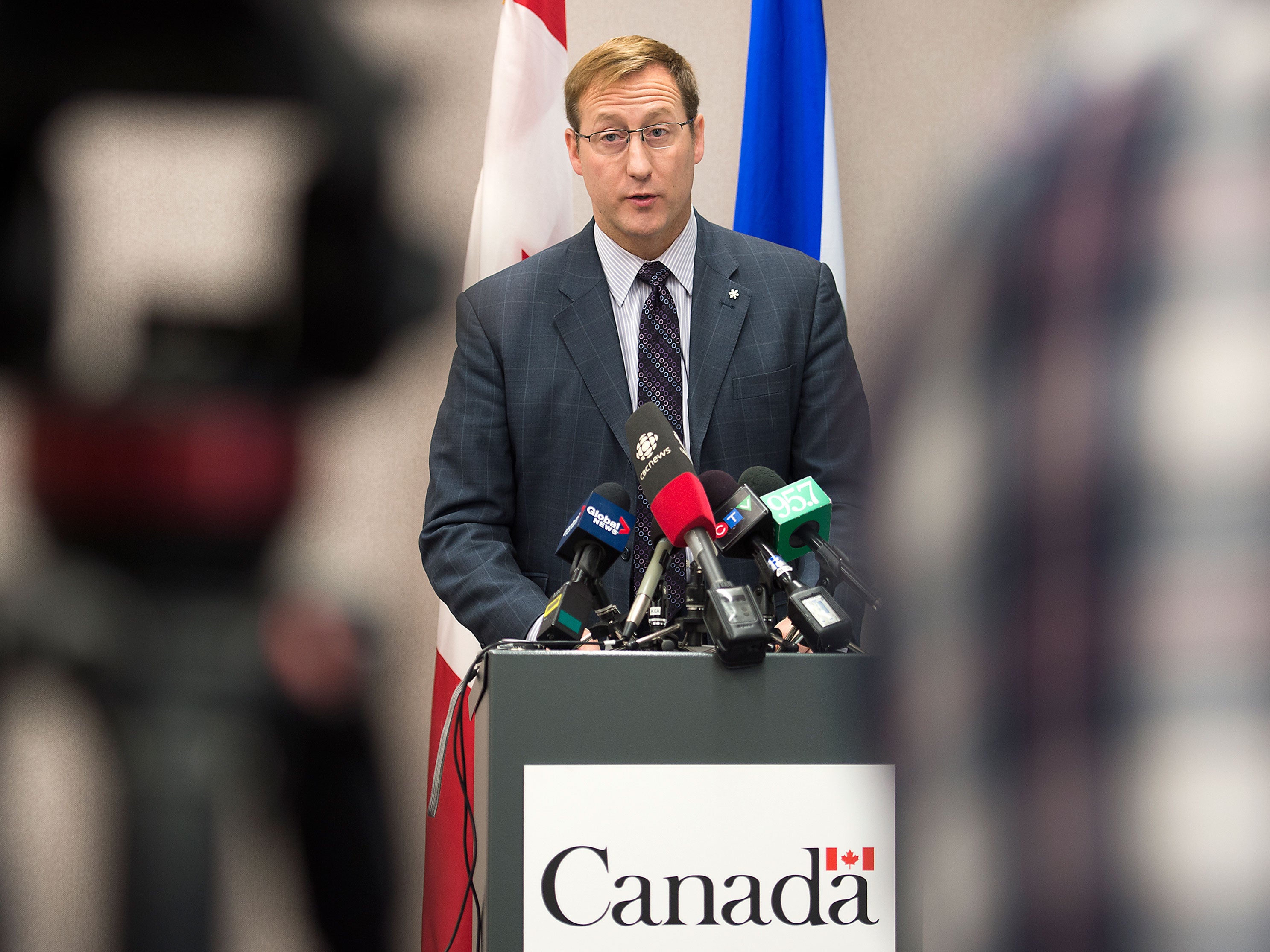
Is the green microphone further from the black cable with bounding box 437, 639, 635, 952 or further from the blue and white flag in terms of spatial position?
the blue and white flag

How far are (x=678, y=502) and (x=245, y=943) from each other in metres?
2.10

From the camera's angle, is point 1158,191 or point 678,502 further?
point 678,502

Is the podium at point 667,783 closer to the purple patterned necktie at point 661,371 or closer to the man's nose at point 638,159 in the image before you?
the purple patterned necktie at point 661,371

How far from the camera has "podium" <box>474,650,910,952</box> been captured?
96cm

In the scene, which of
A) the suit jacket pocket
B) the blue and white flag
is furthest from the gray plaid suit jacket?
the blue and white flag

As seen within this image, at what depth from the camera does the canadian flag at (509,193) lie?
8.16ft

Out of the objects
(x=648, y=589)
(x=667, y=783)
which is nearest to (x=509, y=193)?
(x=648, y=589)

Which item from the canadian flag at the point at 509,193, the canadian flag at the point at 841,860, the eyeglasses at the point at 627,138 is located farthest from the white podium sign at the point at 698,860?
the canadian flag at the point at 509,193

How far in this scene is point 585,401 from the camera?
6.52ft

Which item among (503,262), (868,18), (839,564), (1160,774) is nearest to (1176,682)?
(1160,774)

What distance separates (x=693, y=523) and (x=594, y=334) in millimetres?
1043

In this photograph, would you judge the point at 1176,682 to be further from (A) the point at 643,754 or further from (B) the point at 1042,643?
(A) the point at 643,754

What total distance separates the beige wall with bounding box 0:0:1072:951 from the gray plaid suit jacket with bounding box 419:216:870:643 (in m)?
0.64

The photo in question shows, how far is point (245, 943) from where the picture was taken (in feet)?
8.52
